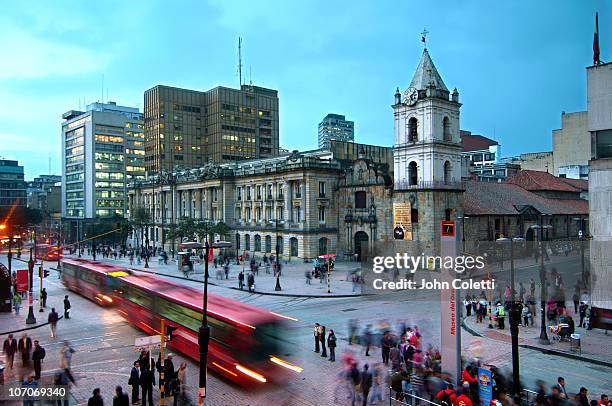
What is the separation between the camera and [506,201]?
2333 inches

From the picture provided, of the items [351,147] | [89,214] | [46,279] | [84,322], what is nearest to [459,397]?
[84,322]

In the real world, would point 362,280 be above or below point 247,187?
below

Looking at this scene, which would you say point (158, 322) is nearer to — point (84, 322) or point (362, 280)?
point (84, 322)

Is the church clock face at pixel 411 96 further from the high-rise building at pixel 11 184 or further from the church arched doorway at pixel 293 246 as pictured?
the high-rise building at pixel 11 184

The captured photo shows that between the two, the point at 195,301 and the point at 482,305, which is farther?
the point at 482,305

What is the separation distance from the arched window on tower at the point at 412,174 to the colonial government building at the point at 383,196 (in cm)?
13

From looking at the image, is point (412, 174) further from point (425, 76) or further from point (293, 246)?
point (293, 246)

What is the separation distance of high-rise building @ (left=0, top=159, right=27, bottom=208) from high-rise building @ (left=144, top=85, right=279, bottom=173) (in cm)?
6550

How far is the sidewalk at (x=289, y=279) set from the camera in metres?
36.9

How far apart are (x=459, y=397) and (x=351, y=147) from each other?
190 feet

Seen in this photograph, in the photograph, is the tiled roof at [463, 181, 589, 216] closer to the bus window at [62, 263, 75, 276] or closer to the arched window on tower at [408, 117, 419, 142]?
the arched window on tower at [408, 117, 419, 142]

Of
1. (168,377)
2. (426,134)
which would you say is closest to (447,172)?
(426,134)

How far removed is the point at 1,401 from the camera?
15844 mm

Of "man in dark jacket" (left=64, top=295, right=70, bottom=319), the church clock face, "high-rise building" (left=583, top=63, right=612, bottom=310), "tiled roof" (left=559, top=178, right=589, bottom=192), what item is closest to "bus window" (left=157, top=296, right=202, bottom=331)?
"man in dark jacket" (left=64, top=295, right=70, bottom=319)
